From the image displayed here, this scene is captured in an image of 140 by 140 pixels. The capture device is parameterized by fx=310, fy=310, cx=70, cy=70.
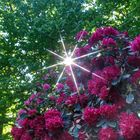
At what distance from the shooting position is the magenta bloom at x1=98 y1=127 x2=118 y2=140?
2127 mm

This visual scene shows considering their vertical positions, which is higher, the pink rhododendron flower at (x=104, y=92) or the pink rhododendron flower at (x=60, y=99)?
the pink rhododendron flower at (x=60, y=99)

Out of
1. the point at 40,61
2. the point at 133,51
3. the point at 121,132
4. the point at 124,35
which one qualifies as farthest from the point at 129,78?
the point at 40,61

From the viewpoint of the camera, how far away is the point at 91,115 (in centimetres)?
228

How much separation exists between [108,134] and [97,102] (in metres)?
0.38

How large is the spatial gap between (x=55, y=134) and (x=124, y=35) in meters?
1.16

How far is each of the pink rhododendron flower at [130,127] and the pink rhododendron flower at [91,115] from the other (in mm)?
251

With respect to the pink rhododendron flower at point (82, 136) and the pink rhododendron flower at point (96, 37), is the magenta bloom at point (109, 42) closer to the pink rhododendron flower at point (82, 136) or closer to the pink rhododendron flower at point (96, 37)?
the pink rhododendron flower at point (96, 37)

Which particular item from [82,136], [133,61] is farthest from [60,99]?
[133,61]

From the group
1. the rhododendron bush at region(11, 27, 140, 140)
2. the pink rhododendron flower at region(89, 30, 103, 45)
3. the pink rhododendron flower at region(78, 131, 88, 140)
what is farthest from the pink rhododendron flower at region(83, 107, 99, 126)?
the pink rhododendron flower at region(89, 30, 103, 45)

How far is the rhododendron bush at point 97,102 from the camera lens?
223 cm

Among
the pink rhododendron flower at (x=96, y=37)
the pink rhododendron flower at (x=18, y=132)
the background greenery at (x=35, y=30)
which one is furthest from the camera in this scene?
the background greenery at (x=35, y=30)

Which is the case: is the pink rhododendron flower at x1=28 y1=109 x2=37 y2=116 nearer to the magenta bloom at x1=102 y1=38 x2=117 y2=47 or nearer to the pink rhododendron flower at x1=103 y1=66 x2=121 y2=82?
the pink rhododendron flower at x1=103 y1=66 x2=121 y2=82

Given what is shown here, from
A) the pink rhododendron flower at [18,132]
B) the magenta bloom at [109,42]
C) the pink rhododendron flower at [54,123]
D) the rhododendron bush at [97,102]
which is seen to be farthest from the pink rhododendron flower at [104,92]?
the pink rhododendron flower at [18,132]

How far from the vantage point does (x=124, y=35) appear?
2.97 meters
